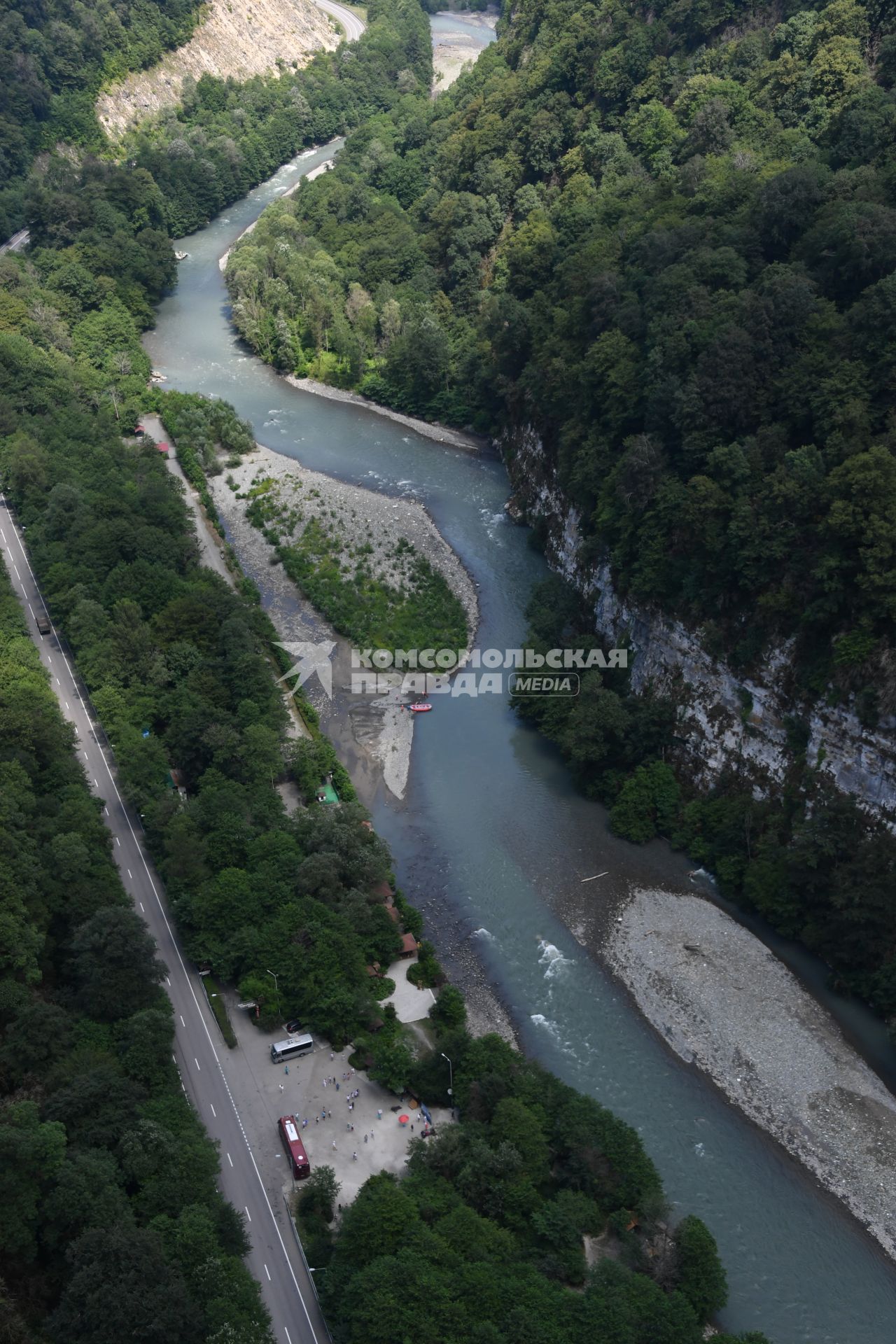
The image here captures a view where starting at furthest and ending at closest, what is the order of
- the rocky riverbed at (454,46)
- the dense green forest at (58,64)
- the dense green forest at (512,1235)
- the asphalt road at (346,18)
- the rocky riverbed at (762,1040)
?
the asphalt road at (346,18), the rocky riverbed at (454,46), the dense green forest at (58,64), the rocky riverbed at (762,1040), the dense green forest at (512,1235)

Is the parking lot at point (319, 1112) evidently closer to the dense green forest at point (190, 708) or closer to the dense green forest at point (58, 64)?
the dense green forest at point (190, 708)

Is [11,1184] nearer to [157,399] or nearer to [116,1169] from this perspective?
[116,1169]

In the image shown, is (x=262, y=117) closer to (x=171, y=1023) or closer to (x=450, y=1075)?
(x=171, y=1023)

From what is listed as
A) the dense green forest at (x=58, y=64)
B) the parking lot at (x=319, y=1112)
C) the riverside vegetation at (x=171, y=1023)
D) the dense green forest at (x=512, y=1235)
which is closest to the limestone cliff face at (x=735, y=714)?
the riverside vegetation at (x=171, y=1023)

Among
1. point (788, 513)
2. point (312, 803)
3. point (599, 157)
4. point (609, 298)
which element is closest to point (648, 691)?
point (788, 513)

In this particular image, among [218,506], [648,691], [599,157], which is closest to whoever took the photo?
[648,691]
